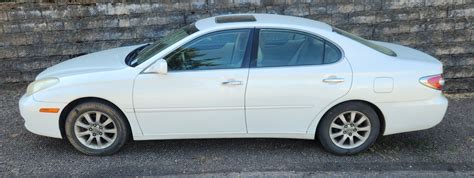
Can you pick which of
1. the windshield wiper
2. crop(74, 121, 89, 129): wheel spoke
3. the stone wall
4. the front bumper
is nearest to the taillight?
the stone wall

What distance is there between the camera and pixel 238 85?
4367 millimetres

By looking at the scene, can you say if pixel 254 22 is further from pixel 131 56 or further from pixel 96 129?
pixel 96 129

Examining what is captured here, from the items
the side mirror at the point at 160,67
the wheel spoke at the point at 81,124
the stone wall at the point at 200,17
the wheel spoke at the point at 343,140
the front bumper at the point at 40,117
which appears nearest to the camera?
the side mirror at the point at 160,67

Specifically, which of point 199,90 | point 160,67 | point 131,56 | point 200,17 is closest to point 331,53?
point 199,90

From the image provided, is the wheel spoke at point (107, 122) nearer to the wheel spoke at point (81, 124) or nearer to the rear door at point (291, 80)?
the wheel spoke at point (81, 124)

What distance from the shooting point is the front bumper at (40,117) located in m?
4.43

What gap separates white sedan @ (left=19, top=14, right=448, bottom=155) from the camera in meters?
4.38

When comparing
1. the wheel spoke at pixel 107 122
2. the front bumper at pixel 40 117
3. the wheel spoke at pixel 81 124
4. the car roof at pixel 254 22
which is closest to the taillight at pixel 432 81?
the car roof at pixel 254 22

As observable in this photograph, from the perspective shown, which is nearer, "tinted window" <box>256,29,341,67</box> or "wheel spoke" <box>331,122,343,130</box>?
"tinted window" <box>256,29,341,67</box>

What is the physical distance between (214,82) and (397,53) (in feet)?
6.66

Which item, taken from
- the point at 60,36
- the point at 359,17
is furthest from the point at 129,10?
the point at 359,17

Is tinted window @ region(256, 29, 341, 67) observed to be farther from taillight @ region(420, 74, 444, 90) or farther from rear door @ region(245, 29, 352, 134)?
taillight @ region(420, 74, 444, 90)

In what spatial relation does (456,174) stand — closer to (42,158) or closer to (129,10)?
(42,158)

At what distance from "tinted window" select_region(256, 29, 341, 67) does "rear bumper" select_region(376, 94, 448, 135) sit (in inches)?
28.7
